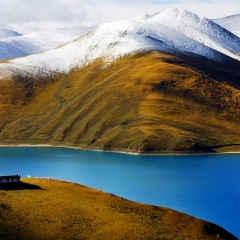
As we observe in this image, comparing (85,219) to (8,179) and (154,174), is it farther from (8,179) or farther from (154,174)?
(154,174)

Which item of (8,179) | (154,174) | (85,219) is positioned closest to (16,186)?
(8,179)

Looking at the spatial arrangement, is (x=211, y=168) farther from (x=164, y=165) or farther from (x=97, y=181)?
(x=97, y=181)

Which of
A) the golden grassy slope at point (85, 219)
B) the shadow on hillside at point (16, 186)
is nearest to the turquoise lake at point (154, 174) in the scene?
the golden grassy slope at point (85, 219)

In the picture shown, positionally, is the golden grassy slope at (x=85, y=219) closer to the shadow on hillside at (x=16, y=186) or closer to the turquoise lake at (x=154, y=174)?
the shadow on hillside at (x=16, y=186)

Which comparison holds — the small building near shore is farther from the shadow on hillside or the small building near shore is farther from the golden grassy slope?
the golden grassy slope

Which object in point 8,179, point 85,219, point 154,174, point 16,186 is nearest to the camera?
point 85,219

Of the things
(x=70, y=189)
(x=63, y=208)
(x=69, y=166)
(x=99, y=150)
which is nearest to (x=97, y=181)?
(x=69, y=166)

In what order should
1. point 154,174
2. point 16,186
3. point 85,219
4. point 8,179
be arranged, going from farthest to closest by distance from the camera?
point 154,174 < point 16,186 < point 8,179 < point 85,219
